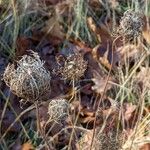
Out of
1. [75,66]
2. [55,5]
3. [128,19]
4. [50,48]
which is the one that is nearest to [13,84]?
[75,66]

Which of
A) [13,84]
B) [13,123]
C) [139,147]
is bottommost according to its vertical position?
[139,147]

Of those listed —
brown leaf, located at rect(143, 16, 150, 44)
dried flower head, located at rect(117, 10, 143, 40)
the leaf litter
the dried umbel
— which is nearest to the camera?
the dried umbel

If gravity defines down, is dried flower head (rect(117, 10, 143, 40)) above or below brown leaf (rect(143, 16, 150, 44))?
above

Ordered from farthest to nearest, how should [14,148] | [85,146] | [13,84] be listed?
1. [14,148]
2. [85,146]
3. [13,84]

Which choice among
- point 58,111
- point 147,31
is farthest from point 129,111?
point 58,111

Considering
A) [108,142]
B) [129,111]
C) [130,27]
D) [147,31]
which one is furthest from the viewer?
[147,31]

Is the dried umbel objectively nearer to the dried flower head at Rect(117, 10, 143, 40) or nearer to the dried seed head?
the dried flower head at Rect(117, 10, 143, 40)

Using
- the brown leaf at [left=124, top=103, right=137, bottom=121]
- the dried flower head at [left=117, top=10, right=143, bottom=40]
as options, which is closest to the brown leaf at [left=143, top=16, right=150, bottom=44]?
the brown leaf at [left=124, top=103, right=137, bottom=121]

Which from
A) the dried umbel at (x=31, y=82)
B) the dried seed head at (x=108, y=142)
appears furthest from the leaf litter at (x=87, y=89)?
the dried umbel at (x=31, y=82)

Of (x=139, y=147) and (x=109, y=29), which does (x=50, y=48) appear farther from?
(x=139, y=147)

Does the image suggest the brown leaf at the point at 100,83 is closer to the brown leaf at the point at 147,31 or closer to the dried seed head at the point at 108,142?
the brown leaf at the point at 147,31

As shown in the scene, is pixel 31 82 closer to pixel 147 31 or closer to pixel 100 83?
pixel 100 83
